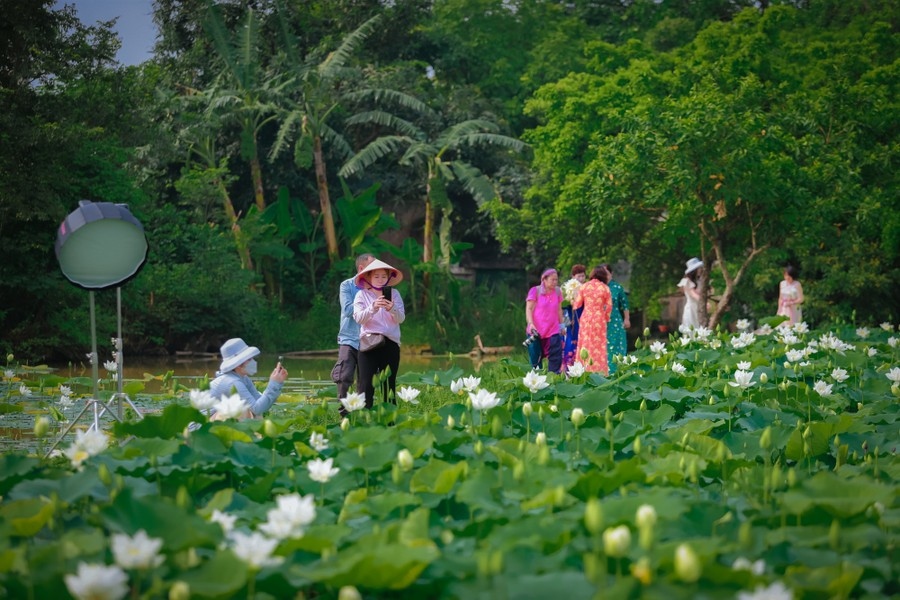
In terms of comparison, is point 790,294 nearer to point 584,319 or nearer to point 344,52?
point 584,319

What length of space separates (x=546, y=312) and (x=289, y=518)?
956 centimetres

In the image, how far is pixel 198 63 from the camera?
2792cm

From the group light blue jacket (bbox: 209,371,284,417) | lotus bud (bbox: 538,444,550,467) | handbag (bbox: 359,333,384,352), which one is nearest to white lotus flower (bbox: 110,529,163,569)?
lotus bud (bbox: 538,444,550,467)

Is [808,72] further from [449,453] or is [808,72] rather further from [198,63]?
[449,453]

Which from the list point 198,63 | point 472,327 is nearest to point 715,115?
point 472,327

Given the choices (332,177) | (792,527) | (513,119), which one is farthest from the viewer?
(513,119)

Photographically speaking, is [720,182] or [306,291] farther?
[306,291]

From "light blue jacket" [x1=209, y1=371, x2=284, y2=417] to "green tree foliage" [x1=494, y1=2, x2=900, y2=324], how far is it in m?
12.3

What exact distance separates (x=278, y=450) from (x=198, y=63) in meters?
24.8

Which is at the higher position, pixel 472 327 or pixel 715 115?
pixel 715 115

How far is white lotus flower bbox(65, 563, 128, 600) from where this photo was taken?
2.41 meters

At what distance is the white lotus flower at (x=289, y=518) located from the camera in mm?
2904

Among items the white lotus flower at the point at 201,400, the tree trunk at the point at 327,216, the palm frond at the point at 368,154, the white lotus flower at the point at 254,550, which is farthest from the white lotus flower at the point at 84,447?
the tree trunk at the point at 327,216

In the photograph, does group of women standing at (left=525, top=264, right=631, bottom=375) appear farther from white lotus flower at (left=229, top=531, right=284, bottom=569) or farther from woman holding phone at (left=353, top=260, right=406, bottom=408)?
white lotus flower at (left=229, top=531, right=284, bottom=569)
